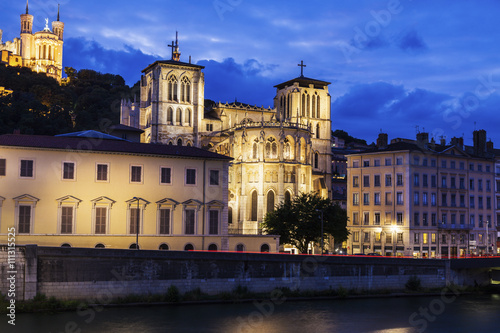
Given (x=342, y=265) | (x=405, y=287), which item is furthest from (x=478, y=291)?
(x=342, y=265)

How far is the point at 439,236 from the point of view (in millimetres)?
75938

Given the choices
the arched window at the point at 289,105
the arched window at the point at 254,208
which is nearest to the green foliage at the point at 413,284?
the arched window at the point at 254,208

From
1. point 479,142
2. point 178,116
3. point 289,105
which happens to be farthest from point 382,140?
point 178,116

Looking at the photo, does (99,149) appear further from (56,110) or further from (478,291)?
(56,110)

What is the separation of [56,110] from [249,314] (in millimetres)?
96918

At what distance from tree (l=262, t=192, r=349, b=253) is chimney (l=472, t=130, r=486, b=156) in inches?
918

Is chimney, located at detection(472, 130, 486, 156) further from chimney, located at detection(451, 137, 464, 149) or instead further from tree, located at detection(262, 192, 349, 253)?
tree, located at detection(262, 192, 349, 253)

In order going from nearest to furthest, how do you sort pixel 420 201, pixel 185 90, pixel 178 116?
pixel 420 201 < pixel 178 116 < pixel 185 90

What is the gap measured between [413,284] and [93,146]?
2769 cm

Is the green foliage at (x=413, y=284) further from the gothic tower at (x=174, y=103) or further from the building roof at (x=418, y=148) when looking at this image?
the gothic tower at (x=174, y=103)

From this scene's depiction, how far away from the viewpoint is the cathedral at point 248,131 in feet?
283

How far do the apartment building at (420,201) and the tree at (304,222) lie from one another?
602 centimetres

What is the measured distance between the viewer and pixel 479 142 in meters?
84.2

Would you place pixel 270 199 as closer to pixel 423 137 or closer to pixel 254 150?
pixel 254 150
